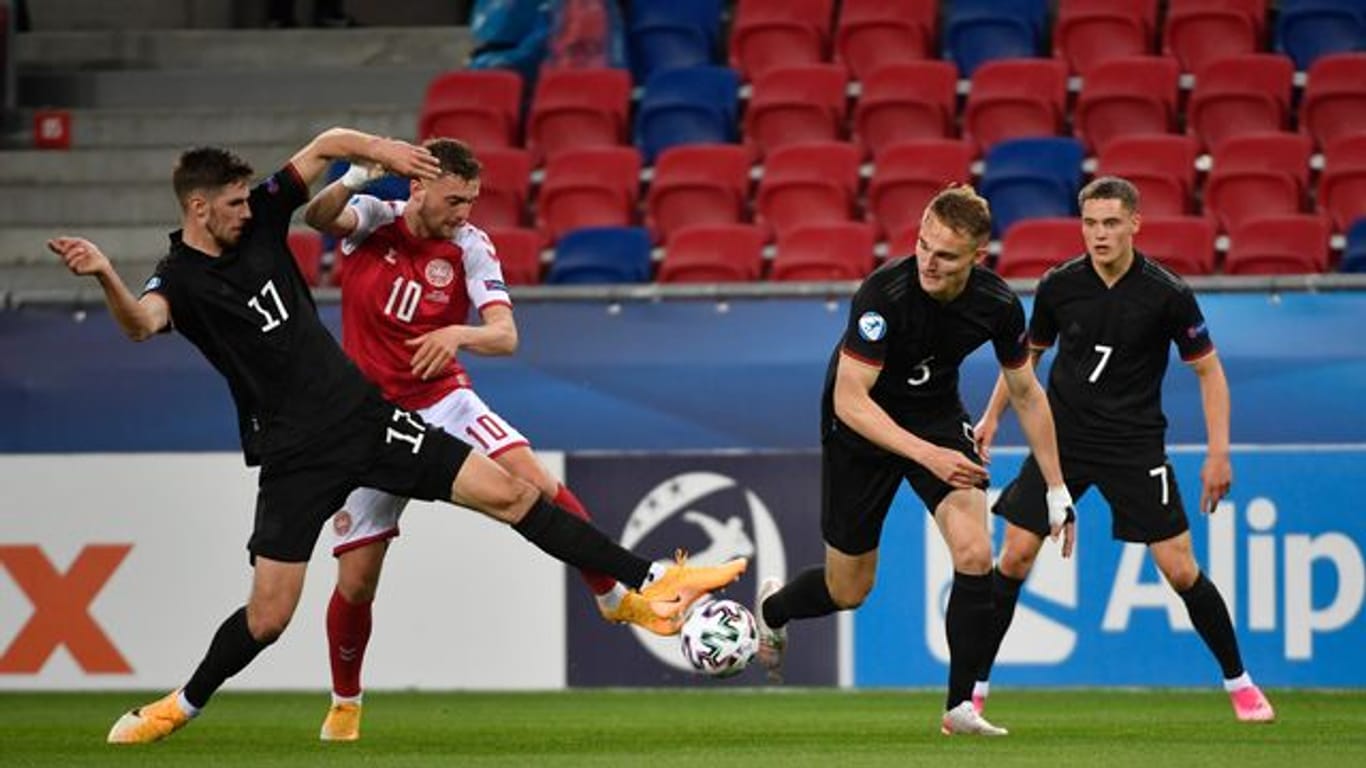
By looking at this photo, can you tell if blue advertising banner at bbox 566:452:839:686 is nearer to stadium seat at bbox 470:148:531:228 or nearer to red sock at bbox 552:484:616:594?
red sock at bbox 552:484:616:594

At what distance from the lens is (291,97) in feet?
62.8

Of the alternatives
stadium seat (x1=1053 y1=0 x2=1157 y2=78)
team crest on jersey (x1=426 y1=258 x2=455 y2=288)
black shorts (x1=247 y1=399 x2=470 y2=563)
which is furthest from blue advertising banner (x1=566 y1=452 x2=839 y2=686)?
stadium seat (x1=1053 y1=0 x2=1157 y2=78)

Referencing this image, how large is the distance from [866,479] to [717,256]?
19.6 ft

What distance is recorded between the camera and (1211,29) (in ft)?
56.4

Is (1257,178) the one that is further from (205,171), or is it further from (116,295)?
(116,295)

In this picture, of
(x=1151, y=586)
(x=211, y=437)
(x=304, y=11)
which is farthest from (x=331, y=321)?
(x=304, y=11)

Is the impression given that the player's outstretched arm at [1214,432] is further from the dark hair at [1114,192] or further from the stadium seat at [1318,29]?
the stadium seat at [1318,29]

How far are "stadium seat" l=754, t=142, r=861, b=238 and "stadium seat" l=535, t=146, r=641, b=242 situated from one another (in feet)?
2.80

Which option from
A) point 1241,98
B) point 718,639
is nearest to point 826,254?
point 1241,98

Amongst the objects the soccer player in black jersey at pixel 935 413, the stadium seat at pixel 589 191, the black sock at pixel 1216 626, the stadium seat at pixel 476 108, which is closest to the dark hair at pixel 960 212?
the soccer player in black jersey at pixel 935 413

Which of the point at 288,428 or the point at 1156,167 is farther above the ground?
the point at 1156,167

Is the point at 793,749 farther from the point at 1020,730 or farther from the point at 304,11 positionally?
the point at 304,11

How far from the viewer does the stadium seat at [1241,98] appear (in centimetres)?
1647

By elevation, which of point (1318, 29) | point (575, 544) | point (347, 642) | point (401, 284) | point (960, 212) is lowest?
point (347, 642)
